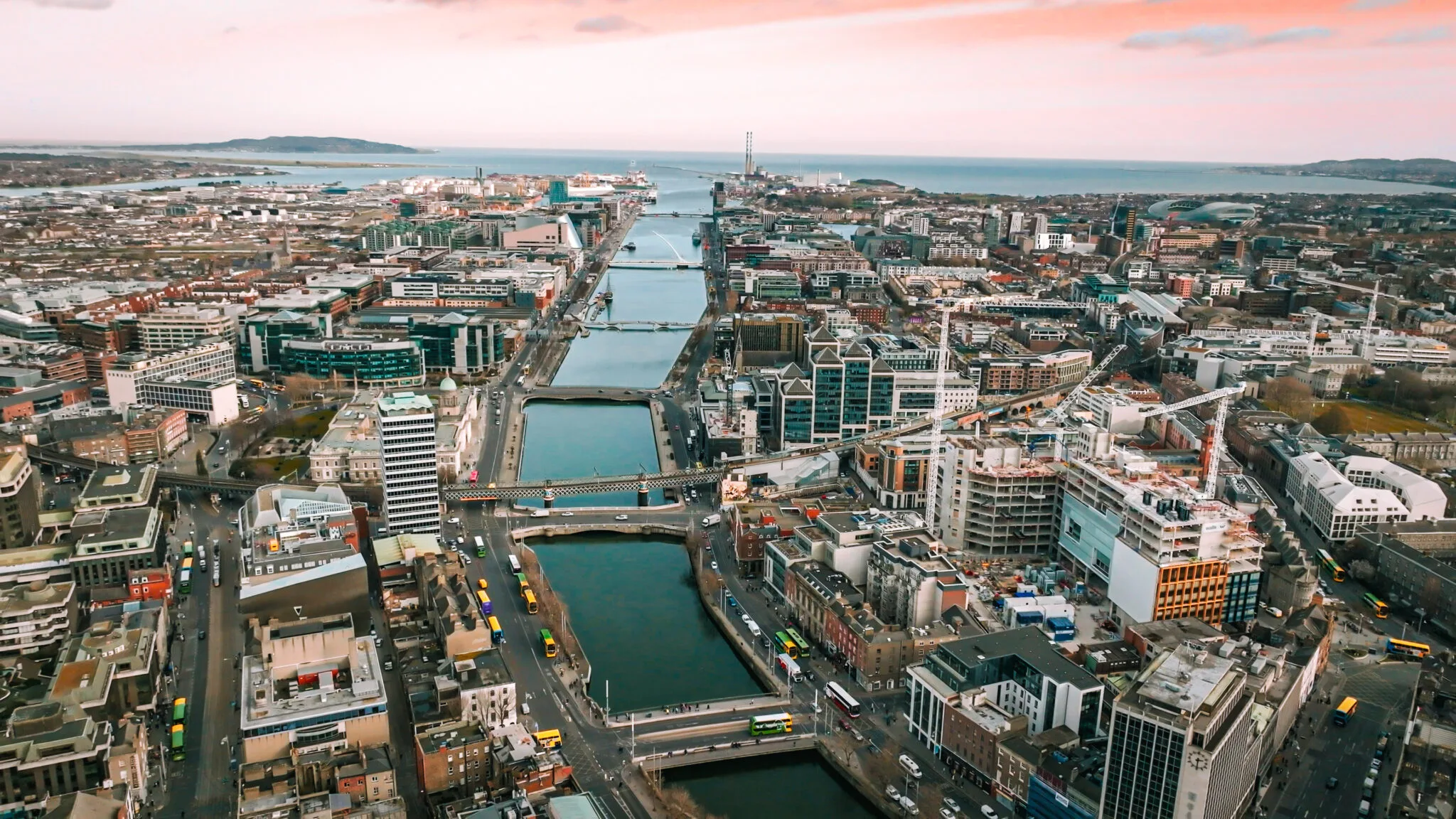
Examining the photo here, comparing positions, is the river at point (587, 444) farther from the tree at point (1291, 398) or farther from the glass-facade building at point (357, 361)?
the tree at point (1291, 398)

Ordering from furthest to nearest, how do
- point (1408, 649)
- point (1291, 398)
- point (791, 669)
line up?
point (1291, 398) → point (1408, 649) → point (791, 669)

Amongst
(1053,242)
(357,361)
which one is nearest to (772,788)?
(357,361)

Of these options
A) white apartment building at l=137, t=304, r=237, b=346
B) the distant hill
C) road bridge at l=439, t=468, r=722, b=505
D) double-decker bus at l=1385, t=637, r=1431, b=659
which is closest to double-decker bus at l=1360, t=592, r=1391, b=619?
double-decker bus at l=1385, t=637, r=1431, b=659

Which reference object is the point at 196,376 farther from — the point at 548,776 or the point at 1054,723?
the point at 1054,723

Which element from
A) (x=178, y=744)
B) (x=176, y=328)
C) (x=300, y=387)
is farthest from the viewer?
(x=176, y=328)

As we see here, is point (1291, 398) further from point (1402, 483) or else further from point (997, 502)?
point (997, 502)

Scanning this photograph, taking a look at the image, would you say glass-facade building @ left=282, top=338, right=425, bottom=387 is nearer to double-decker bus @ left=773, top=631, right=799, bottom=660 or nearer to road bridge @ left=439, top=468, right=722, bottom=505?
road bridge @ left=439, top=468, right=722, bottom=505
